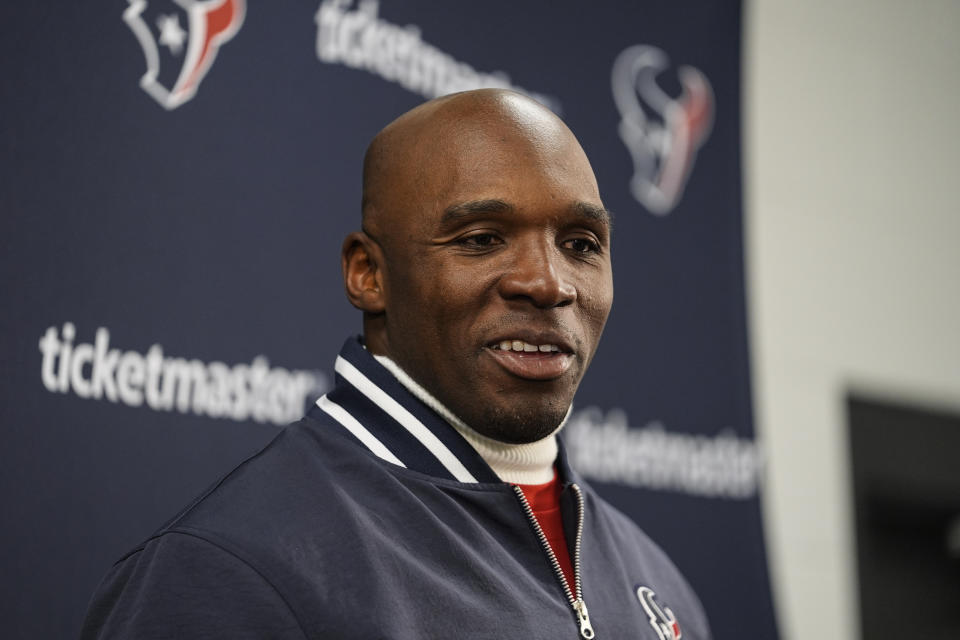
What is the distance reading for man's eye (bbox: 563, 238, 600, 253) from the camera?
1.15 m

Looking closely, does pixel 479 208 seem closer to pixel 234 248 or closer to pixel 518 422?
pixel 518 422

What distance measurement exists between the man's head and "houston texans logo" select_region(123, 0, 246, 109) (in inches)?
19.8

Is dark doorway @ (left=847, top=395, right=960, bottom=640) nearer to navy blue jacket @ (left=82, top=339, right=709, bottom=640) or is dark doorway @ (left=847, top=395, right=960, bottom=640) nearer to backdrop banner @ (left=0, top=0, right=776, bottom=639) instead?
backdrop banner @ (left=0, top=0, right=776, bottom=639)

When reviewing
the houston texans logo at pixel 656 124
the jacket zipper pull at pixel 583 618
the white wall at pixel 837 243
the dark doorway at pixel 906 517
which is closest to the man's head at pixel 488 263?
the jacket zipper pull at pixel 583 618

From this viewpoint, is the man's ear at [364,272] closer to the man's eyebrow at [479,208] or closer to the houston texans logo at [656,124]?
the man's eyebrow at [479,208]

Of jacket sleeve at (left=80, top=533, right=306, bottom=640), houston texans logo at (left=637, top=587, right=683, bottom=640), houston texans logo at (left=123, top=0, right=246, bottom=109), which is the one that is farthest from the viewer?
houston texans logo at (left=123, top=0, right=246, bottom=109)

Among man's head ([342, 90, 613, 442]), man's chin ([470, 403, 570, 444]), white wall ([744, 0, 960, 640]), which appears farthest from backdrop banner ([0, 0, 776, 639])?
man's chin ([470, 403, 570, 444])

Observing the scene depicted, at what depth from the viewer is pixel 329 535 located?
954mm

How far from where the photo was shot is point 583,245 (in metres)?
1.16

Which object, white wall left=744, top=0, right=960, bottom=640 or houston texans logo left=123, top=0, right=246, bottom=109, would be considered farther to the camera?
white wall left=744, top=0, right=960, bottom=640

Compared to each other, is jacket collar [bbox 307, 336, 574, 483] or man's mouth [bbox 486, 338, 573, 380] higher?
man's mouth [bbox 486, 338, 573, 380]

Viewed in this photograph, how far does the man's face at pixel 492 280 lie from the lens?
42.5 inches

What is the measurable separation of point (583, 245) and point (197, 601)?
1.77 feet

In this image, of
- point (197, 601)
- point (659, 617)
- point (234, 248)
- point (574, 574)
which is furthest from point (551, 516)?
point (234, 248)
